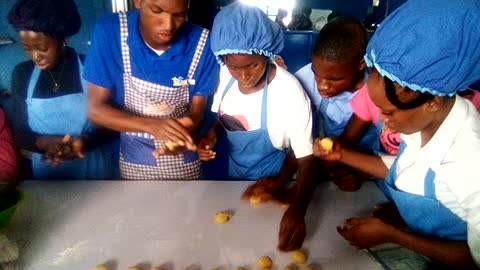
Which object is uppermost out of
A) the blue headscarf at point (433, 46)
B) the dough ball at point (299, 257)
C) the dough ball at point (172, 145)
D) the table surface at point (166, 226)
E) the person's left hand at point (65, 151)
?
the blue headscarf at point (433, 46)

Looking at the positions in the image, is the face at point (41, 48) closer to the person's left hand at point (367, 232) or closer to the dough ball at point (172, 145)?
the dough ball at point (172, 145)

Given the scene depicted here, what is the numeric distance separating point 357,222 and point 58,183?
105 centimetres

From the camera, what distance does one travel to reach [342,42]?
1.34m

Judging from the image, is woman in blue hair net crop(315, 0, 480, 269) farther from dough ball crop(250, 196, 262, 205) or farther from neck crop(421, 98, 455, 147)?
dough ball crop(250, 196, 262, 205)

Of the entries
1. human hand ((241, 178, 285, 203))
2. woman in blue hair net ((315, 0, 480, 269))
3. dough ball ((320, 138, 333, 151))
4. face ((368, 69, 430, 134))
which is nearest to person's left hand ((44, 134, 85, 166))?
human hand ((241, 178, 285, 203))

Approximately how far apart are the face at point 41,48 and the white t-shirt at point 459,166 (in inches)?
57.7

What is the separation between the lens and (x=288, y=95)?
1.43 m

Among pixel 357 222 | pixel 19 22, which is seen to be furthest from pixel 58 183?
pixel 357 222

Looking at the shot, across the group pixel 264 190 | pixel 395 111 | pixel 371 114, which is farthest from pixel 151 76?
pixel 395 111

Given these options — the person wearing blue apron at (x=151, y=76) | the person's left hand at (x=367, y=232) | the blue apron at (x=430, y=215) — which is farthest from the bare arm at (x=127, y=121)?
the blue apron at (x=430, y=215)

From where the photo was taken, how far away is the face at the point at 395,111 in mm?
919

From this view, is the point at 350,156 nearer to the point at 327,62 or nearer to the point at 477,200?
the point at 327,62

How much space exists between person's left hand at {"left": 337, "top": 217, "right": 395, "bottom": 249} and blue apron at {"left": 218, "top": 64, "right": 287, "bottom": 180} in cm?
54

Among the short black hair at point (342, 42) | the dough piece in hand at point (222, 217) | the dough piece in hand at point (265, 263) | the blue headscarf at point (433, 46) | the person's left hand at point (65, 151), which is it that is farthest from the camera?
the person's left hand at point (65, 151)
